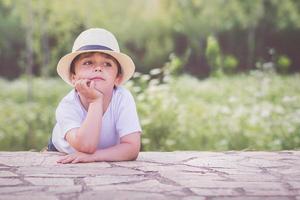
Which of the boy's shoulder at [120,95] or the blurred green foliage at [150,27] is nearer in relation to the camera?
the boy's shoulder at [120,95]

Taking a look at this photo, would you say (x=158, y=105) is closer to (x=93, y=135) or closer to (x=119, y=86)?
(x=119, y=86)

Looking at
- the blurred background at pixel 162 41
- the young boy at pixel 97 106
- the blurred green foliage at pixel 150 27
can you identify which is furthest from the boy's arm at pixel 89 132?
the blurred green foliage at pixel 150 27

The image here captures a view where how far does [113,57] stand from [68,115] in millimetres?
426

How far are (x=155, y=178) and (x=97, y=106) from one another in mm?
627

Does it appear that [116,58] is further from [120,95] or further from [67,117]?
[67,117]

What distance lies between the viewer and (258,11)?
527 inches

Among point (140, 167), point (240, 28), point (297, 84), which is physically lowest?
point (140, 167)

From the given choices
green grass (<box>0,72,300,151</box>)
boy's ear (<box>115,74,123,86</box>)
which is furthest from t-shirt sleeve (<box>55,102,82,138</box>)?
green grass (<box>0,72,300,151</box>)

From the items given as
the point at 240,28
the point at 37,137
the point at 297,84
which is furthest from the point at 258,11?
the point at 37,137

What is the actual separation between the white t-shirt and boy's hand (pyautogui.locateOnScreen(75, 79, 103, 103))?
0.51 feet

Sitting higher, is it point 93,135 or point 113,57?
point 113,57

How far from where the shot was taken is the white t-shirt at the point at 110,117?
3.34 metres

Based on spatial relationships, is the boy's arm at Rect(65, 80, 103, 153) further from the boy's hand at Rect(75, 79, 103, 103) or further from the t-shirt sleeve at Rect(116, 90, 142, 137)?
the t-shirt sleeve at Rect(116, 90, 142, 137)

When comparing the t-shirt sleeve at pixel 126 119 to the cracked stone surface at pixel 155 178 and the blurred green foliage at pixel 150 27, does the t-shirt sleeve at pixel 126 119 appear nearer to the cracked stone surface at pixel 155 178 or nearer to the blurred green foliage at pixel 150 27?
the cracked stone surface at pixel 155 178
